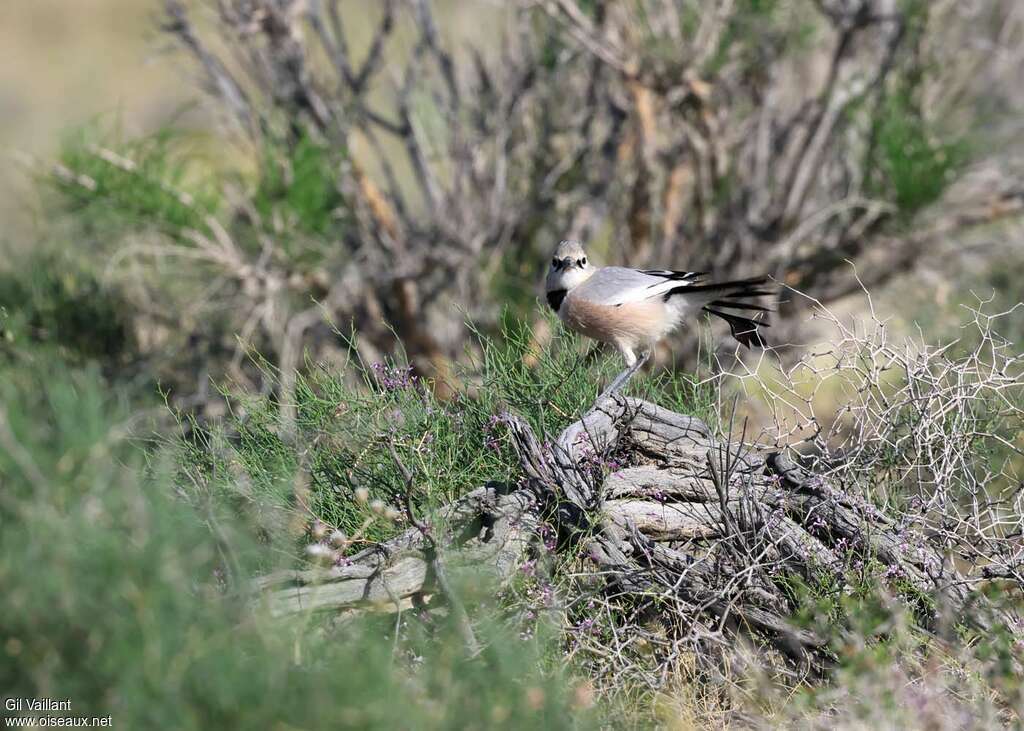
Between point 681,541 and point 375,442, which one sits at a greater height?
point 375,442

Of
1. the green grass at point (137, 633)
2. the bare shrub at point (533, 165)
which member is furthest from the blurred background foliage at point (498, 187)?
the green grass at point (137, 633)

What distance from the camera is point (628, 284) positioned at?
11.9ft

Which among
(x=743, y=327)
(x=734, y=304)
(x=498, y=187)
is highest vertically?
(x=498, y=187)

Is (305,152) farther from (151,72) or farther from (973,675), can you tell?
(151,72)

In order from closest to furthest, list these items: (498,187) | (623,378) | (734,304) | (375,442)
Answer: (375,442) → (623,378) → (734,304) → (498,187)

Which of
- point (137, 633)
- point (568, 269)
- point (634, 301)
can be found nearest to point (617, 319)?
point (634, 301)

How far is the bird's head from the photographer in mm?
3826

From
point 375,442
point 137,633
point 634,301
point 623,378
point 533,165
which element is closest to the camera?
point 137,633

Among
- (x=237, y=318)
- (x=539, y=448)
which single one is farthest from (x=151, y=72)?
(x=539, y=448)

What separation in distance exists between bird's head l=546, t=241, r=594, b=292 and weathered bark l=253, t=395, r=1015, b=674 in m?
0.83

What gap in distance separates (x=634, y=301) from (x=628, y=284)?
70 millimetres

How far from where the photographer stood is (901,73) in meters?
5.49

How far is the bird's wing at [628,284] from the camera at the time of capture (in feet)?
11.7

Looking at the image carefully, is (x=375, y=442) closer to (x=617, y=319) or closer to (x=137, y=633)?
(x=617, y=319)
